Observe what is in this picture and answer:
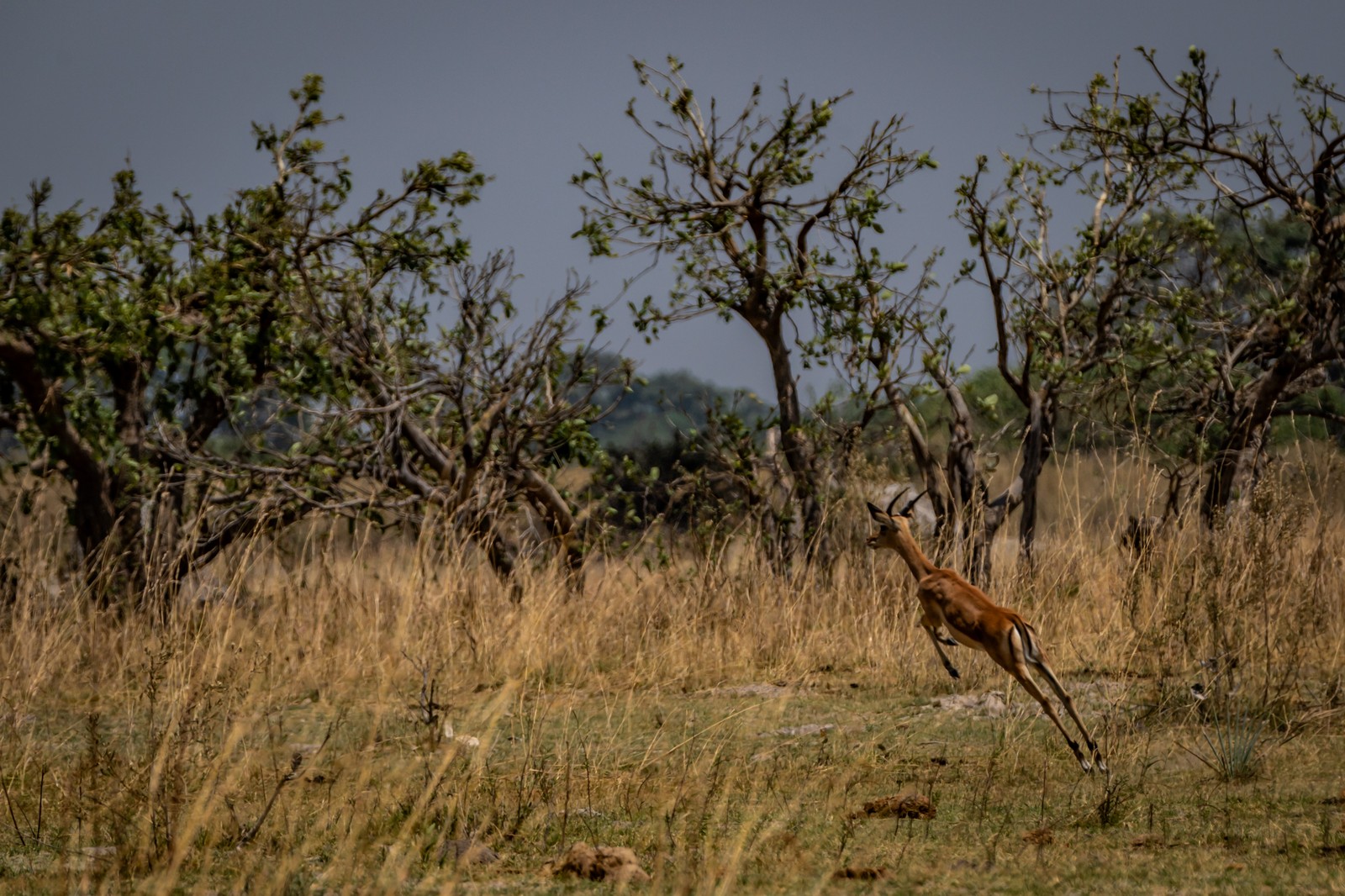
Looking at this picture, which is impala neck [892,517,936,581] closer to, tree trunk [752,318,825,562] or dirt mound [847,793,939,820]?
dirt mound [847,793,939,820]

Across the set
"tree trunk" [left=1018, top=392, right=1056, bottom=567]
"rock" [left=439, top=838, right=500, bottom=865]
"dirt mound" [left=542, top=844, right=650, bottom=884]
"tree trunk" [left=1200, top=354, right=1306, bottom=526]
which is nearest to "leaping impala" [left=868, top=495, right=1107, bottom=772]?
"dirt mound" [left=542, top=844, right=650, bottom=884]

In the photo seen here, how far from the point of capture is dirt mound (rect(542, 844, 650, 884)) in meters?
3.82

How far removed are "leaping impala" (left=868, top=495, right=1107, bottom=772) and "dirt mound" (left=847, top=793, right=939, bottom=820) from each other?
50 centimetres

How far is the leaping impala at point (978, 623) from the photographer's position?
459 cm

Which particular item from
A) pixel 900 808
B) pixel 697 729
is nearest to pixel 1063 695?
pixel 900 808

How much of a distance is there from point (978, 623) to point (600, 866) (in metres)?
1.59

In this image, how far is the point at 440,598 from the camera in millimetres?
8016

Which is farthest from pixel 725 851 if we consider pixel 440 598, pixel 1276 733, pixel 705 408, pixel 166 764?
pixel 705 408

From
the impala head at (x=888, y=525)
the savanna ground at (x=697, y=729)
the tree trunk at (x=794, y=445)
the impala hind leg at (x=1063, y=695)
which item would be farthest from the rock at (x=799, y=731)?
the tree trunk at (x=794, y=445)

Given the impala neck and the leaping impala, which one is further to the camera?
the impala neck

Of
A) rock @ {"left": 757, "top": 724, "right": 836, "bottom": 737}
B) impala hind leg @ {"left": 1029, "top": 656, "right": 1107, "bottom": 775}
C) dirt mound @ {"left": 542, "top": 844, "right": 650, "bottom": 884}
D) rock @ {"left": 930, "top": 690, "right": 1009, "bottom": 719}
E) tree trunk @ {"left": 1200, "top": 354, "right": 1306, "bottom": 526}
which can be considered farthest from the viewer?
tree trunk @ {"left": 1200, "top": 354, "right": 1306, "bottom": 526}

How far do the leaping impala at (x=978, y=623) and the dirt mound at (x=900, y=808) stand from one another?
499mm

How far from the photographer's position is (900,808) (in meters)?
4.60

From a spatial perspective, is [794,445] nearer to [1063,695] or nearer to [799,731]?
[799,731]
